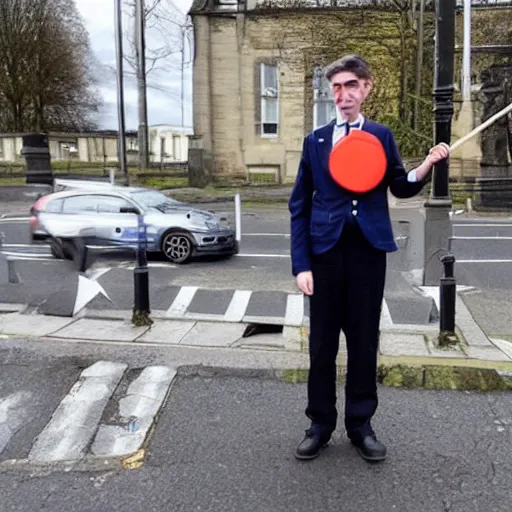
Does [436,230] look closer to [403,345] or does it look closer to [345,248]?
[403,345]

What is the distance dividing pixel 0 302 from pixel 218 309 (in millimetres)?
2597

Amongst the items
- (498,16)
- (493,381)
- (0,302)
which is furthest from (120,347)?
(498,16)

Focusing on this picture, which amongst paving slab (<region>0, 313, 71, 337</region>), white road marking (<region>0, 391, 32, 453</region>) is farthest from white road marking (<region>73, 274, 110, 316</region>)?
white road marking (<region>0, 391, 32, 453</region>)

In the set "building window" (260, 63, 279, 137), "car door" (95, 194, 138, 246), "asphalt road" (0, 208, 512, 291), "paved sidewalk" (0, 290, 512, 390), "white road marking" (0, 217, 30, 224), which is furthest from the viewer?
"building window" (260, 63, 279, 137)

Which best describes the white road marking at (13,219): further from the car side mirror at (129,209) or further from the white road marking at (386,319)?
the white road marking at (386,319)

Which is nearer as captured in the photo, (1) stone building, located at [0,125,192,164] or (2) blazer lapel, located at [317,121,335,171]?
(2) blazer lapel, located at [317,121,335,171]

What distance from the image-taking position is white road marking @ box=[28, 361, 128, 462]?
3.60m

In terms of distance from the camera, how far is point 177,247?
Result: 1054 cm

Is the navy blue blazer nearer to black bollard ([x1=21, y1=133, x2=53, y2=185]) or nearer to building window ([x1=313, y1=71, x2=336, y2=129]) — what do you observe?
black bollard ([x1=21, y1=133, x2=53, y2=185])

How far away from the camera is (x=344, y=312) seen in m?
3.43

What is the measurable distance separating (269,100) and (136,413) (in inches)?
868

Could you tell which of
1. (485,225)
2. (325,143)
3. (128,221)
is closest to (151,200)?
(128,221)

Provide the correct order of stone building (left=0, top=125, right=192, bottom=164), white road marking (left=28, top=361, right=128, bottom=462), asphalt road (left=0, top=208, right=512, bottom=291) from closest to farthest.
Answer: white road marking (left=28, top=361, right=128, bottom=462), asphalt road (left=0, top=208, right=512, bottom=291), stone building (left=0, top=125, right=192, bottom=164)

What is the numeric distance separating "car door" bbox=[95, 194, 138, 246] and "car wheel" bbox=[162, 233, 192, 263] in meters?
0.57
